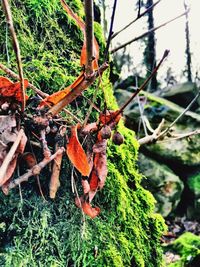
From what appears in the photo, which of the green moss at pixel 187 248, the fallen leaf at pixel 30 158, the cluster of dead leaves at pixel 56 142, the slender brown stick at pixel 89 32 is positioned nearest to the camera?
the slender brown stick at pixel 89 32

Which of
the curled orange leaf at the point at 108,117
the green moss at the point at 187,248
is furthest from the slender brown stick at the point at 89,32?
the green moss at the point at 187,248

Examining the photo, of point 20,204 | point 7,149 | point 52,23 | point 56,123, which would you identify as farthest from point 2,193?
point 52,23

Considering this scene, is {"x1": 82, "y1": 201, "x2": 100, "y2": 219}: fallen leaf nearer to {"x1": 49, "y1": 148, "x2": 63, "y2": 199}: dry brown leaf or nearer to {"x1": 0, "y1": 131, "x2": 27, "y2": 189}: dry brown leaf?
{"x1": 49, "y1": 148, "x2": 63, "y2": 199}: dry brown leaf

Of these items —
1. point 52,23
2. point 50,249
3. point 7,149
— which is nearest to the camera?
point 7,149

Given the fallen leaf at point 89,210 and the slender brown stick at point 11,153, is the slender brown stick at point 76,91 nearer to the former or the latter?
the slender brown stick at point 11,153

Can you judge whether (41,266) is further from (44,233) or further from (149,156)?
(149,156)

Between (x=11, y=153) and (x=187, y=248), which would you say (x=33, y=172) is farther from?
(x=187, y=248)
